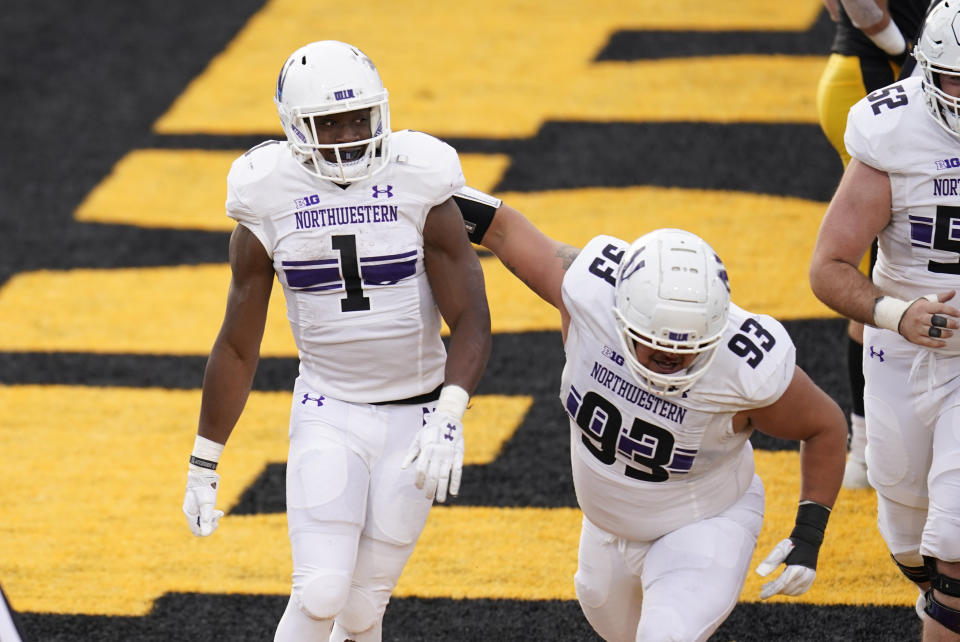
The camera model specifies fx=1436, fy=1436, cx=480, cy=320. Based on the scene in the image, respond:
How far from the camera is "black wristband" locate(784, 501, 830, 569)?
3.36 metres

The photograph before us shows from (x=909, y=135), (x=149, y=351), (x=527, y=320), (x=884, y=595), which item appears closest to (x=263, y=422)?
(x=149, y=351)

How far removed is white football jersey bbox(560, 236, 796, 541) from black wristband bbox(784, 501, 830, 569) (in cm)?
19

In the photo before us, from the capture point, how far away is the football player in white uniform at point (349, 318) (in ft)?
11.5

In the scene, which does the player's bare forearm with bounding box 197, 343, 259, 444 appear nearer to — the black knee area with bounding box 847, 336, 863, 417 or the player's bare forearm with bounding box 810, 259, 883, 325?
the player's bare forearm with bounding box 810, 259, 883, 325

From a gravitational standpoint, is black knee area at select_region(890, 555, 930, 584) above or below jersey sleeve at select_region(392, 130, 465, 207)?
below

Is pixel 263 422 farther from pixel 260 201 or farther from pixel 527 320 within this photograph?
pixel 260 201

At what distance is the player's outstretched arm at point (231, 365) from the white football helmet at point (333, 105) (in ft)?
0.90

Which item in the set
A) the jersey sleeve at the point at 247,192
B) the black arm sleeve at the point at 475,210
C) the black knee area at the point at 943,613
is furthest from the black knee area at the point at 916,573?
the jersey sleeve at the point at 247,192

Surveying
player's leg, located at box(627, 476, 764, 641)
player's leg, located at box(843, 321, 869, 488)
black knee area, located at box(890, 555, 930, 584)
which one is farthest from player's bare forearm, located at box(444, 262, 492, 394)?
player's leg, located at box(843, 321, 869, 488)

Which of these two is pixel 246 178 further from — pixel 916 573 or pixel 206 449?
pixel 916 573

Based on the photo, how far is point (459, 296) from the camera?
3648mm

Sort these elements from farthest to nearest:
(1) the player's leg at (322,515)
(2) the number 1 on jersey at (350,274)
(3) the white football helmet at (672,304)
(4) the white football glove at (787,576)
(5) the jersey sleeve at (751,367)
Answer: (2) the number 1 on jersey at (350,274) < (1) the player's leg at (322,515) < (4) the white football glove at (787,576) < (5) the jersey sleeve at (751,367) < (3) the white football helmet at (672,304)

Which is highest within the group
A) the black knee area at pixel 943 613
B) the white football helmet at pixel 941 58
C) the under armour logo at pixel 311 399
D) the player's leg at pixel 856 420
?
the white football helmet at pixel 941 58

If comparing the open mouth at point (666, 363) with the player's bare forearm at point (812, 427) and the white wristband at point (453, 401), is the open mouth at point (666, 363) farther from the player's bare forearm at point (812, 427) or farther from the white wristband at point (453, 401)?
the white wristband at point (453, 401)
